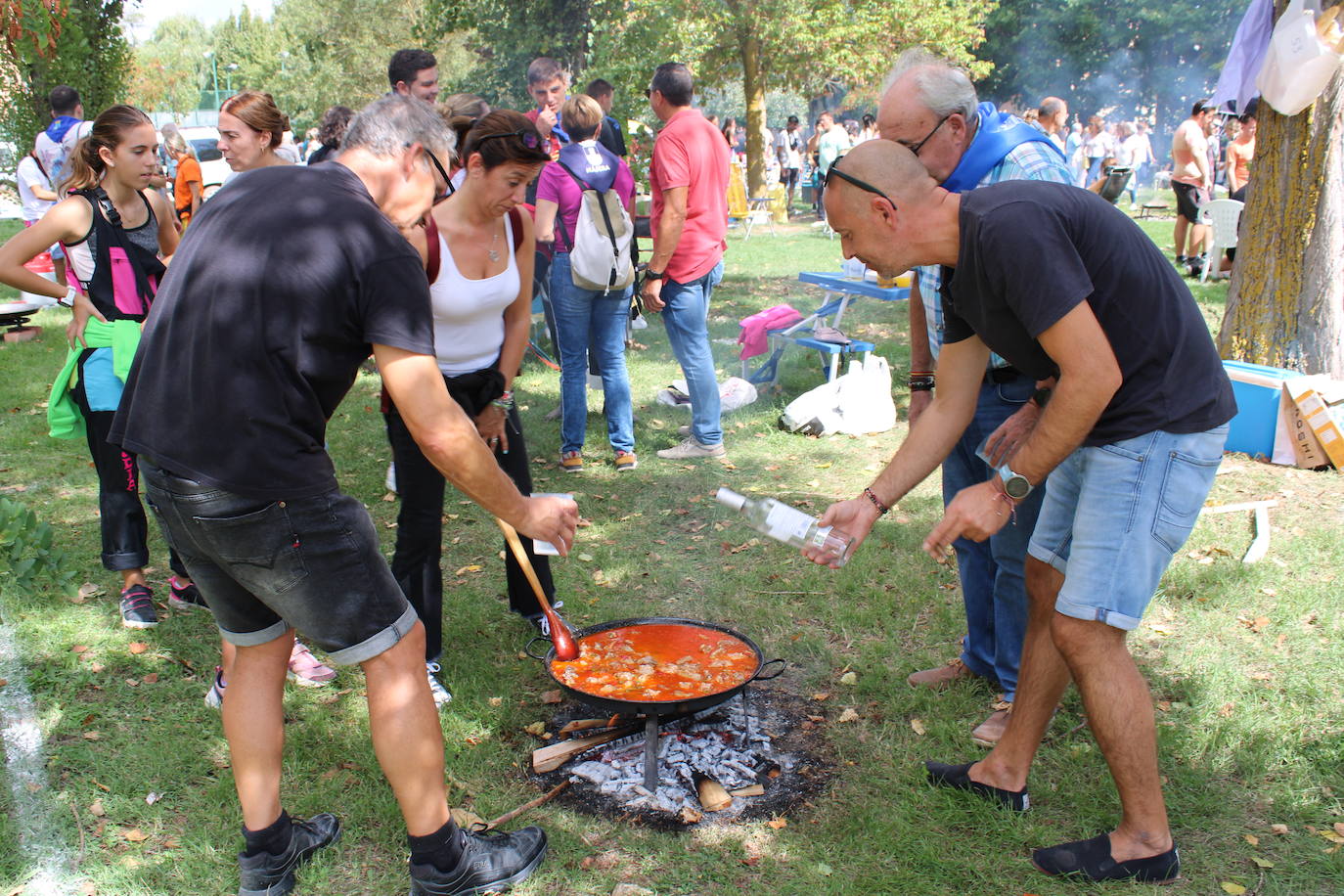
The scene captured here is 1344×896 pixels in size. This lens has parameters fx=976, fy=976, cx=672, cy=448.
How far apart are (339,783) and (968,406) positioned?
2.46 meters

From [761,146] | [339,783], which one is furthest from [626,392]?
[761,146]

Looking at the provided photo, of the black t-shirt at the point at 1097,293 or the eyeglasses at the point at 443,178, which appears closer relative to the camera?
the black t-shirt at the point at 1097,293

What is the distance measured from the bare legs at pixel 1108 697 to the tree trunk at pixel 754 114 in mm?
20491

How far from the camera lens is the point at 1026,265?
7.66 ft

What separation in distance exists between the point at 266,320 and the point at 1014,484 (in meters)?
1.93

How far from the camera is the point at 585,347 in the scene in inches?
247

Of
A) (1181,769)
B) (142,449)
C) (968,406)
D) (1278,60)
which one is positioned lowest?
(1181,769)

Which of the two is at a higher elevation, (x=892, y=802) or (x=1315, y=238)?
(x=1315, y=238)

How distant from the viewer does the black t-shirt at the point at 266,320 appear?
2.23 metres

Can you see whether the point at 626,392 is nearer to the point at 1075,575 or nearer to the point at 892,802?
the point at 892,802

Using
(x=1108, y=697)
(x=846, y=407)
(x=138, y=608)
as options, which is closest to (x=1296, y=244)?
(x=846, y=407)

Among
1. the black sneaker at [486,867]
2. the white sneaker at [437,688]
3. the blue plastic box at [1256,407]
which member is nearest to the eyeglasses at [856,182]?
the black sneaker at [486,867]

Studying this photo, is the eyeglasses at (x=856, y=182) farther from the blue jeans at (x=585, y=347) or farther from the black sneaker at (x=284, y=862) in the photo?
the blue jeans at (x=585, y=347)

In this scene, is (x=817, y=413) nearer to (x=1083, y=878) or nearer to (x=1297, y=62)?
(x=1297, y=62)
